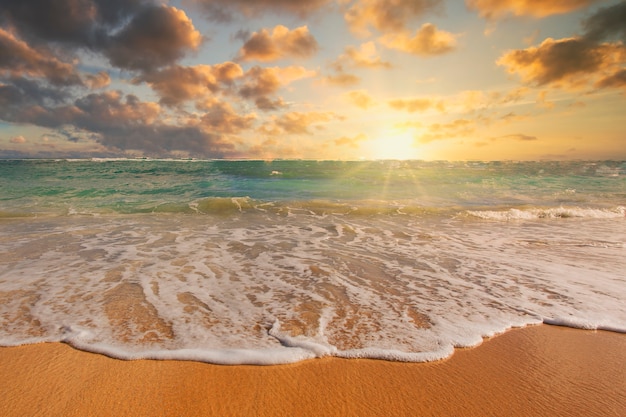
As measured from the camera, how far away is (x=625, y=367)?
8.55 feet

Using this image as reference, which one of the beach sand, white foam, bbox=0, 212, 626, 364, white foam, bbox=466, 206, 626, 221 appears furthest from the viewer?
white foam, bbox=466, 206, 626, 221

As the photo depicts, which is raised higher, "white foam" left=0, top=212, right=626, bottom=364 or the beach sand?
the beach sand

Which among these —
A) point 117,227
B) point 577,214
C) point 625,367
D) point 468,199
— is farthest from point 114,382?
point 468,199

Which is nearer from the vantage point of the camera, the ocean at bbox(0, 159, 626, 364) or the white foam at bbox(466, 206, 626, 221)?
the ocean at bbox(0, 159, 626, 364)

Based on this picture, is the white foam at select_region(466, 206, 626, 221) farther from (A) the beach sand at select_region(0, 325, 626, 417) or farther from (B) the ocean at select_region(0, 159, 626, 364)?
(A) the beach sand at select_region(0, 325, 626, 417)

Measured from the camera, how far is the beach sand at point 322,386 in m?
2.12

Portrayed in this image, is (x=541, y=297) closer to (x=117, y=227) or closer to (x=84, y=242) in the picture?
(x=84, y=242)

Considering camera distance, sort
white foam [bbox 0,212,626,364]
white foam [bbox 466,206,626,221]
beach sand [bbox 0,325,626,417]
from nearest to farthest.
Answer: beach sand [bbox 0,325,626,417], white foam [bbox 0,212,626,364], white foam [bbox 466,206,626,221]

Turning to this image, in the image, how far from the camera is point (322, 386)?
2.34 metres

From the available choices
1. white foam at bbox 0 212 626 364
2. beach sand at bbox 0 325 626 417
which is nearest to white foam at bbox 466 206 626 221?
white foam at bbox 0 212 626 364

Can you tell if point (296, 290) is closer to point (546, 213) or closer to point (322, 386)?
point (322, 386)

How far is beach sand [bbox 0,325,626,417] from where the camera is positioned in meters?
2.12

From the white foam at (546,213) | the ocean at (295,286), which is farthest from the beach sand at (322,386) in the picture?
the white foam at (546,213)

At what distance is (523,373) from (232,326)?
2.55m
